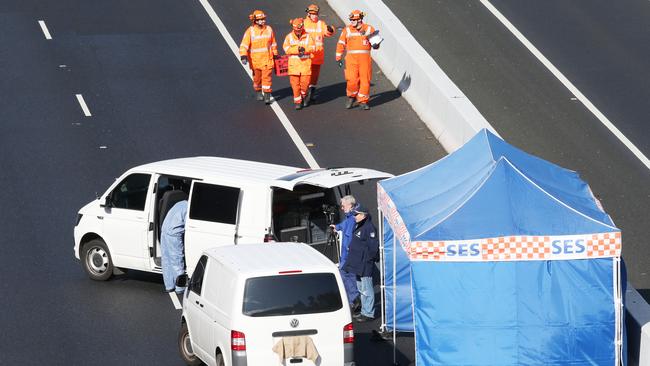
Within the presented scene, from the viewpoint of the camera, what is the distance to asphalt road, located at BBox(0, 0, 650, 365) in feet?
59.2

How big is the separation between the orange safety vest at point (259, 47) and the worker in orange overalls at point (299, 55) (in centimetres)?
43

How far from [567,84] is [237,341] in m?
15.5

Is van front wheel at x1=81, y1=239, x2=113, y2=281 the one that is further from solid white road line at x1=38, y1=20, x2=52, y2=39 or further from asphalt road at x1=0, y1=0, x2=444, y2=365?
solid white road line at x1=38, y1=20, x2=52, y2=39

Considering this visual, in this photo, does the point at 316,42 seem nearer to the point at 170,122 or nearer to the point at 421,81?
the point at 421,81

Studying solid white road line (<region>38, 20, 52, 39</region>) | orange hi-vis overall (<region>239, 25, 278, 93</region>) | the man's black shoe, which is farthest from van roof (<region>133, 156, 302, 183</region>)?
solid white road line (<region>38, 20, 52, 39</region>)

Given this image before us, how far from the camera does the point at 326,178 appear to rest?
17.5m

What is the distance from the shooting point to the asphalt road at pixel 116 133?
57.5ft

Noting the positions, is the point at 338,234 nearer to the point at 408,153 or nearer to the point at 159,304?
the point at 159,304

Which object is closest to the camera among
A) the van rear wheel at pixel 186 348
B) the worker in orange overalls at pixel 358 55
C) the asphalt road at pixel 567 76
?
the van rear wheel at pixel 186 348

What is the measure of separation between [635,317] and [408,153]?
9.51 meters

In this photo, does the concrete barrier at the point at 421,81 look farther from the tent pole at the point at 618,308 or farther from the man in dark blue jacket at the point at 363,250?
the tent pole at the point at 618,308

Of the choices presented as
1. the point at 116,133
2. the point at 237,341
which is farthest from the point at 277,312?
the point at 116,133

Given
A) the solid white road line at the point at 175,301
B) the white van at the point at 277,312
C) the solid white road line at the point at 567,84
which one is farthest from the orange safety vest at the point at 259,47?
the white van at the point at 277,312

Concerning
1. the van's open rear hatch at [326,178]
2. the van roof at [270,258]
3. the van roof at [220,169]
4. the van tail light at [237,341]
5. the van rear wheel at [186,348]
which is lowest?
the van rear wheel at [186,348]
